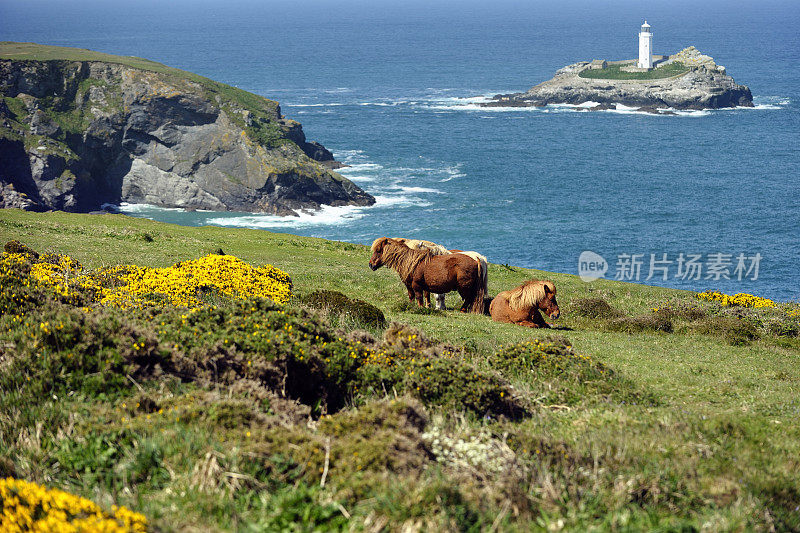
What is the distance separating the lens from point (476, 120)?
178250 mm

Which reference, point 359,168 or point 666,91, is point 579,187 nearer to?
point 359,168

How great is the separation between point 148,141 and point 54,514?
416ft

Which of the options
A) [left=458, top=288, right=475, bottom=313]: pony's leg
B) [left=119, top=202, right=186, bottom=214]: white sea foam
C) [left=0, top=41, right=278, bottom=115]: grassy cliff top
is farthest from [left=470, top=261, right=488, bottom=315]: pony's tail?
[left=0, top=41, right=278, bottom=115]: grassy cliff top

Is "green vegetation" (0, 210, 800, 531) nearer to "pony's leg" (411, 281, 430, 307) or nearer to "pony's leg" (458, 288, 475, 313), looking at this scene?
"pony's leg" (458, 288, 475, 313)

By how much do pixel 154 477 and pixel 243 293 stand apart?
1355cm

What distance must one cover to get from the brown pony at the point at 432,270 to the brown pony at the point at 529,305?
135 centimetres

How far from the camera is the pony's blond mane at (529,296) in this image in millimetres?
24812

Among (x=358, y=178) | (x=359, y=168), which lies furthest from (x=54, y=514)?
(x=359, y=168)

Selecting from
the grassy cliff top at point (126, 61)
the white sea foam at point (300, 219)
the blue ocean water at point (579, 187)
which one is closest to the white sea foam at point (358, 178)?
the blue ocean water at point (579, 187)

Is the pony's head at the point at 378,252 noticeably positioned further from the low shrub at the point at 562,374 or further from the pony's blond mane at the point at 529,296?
the low shrub at the point at 562,374

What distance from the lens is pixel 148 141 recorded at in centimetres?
12538

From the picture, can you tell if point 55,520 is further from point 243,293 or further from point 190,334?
point 243,293

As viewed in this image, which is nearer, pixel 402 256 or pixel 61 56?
pixel 402 256

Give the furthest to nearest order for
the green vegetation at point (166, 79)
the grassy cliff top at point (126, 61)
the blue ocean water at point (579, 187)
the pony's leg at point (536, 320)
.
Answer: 1. the grassy cliff top at point (126, 61)
2. the green vegetation at point (166, 79)
3. the blue ocean water at point (579, 187)
4. the pony's leg at point (536, 320)
